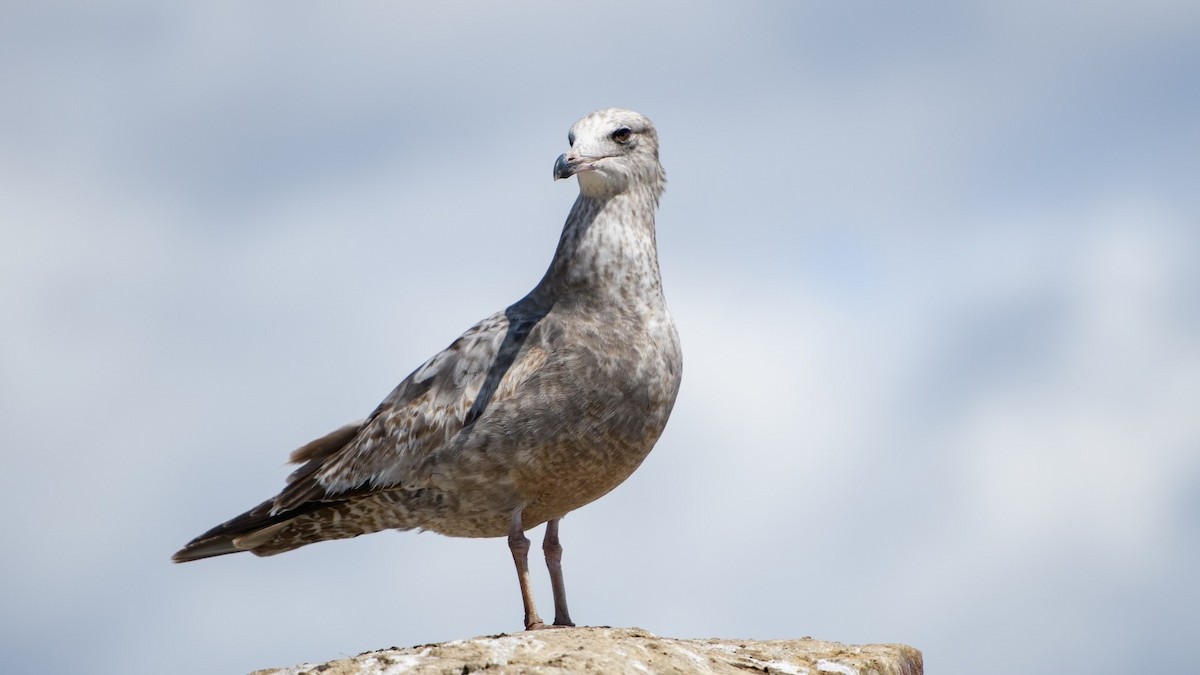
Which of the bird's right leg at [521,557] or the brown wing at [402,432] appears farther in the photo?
the brown wing at [402,432]

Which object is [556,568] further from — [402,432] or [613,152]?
[613,152]

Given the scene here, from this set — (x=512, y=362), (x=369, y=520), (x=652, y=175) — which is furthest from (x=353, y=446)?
(x=652, y=175)

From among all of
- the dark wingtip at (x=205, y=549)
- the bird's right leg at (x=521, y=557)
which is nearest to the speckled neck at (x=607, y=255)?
the bird's right leg at (x=521, y=557)

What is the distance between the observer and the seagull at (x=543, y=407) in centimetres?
953

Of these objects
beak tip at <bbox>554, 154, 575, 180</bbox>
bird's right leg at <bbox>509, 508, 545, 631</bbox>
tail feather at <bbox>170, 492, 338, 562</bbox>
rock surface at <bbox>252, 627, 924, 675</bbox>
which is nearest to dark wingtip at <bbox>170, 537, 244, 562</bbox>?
tail feather at <bbox>170, 492, 338, 562</bbox>

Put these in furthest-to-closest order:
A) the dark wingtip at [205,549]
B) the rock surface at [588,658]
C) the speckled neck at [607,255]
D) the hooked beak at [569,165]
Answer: the dark wingtip at [205,549] → the speckled neck at [607,255] → the hooked beak at [569,165] → the rock surface at [588,658]

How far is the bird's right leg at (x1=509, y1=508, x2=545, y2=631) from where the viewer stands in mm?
9523

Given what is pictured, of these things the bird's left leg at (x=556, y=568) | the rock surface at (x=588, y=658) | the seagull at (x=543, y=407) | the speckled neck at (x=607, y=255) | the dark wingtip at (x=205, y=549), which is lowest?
the rock surface at (x=588, y=658)

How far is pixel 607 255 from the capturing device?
10.1 meters

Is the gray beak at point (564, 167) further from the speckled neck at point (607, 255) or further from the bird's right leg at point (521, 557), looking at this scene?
the bird's right leg at point (521, 557)

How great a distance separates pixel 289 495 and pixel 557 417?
8.63ft

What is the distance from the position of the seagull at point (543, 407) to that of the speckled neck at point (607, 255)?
0.04 ft

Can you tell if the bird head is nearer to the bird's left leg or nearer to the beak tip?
the beak tip

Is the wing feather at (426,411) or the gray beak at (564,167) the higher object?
the gray beak at (564,167)
